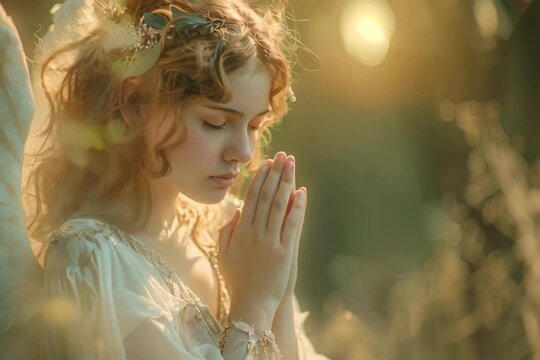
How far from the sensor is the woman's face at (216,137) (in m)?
1.84

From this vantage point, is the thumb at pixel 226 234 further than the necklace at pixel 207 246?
No

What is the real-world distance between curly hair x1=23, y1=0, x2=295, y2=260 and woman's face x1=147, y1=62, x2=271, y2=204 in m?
0.03

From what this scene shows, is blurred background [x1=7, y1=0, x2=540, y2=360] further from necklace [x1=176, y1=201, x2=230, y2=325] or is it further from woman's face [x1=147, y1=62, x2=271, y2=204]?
woman's face [x1=147, y1=62, x2=271, y2=204]

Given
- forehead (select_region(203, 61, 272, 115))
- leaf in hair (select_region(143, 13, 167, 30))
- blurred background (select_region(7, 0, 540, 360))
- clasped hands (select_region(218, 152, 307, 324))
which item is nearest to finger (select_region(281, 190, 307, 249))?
clasped hands (select_region(218, 152, 307, 324))

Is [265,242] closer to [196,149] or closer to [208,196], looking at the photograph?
[208,196]

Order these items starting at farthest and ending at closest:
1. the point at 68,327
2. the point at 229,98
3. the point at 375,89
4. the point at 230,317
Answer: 1. the point at 375,89
2. the point at 230,317
3. the point at 229,98
4. the point at 68,327

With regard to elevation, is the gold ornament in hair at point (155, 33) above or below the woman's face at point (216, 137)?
above

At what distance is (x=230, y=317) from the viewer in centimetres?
193

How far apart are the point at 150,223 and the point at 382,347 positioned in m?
1.42

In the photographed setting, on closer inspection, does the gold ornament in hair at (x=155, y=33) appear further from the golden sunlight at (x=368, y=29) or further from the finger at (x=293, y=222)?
the golden sunlight at (x=368, y=29)

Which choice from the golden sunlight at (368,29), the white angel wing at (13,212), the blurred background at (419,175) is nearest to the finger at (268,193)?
the white angel wing at (13,212)

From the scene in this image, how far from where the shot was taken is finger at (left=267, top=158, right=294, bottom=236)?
196cm

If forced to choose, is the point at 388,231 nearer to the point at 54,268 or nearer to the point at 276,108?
the point at 276,108

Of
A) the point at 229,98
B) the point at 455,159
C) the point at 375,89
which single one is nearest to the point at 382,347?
the point at 455,159
